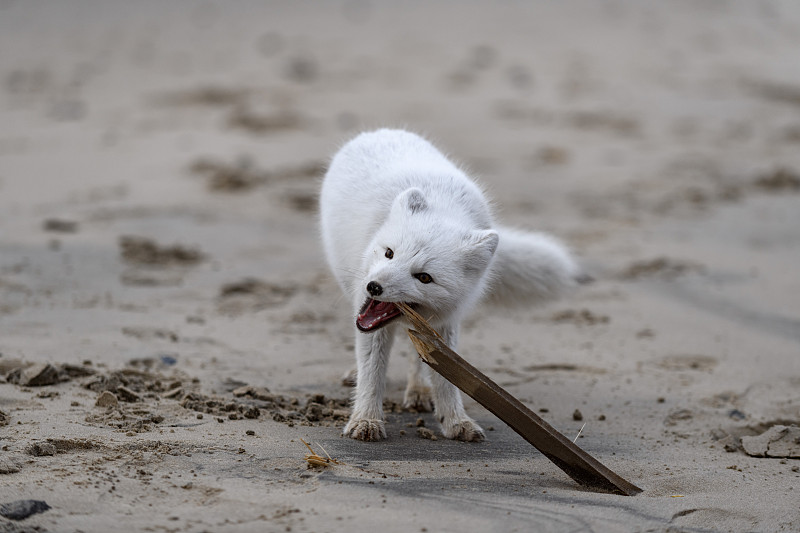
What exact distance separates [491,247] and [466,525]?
1.26 meters

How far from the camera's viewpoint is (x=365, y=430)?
3.51 m

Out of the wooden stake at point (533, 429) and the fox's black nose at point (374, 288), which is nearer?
the wooden stake at point (533, 429)

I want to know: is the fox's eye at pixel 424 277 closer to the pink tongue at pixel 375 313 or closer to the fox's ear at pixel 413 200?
the pink tongue at pixel 375 313

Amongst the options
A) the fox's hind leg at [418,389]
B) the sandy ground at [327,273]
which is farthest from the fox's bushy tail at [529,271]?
the fox's hind leg at [418,389]

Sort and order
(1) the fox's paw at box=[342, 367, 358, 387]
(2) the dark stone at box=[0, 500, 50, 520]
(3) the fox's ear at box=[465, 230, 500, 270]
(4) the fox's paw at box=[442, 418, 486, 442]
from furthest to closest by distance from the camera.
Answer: (1) the fox's paw at box=[342, 367, 358, 387]
(4) the fox's paw at box=[442, 418, 486, 442]
(3) the fox's ear at box=[465, 230, 500, 270]
(2) the dark stone at box=[0, 500, 50, 520]

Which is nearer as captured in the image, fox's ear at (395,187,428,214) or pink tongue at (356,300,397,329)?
pink tongue at (356,300,397,329)

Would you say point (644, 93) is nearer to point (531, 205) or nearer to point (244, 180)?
point (531, 205)

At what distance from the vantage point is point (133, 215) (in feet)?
22.4

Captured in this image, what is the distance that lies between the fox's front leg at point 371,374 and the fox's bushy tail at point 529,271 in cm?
78

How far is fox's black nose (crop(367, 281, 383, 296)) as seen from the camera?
125 inches

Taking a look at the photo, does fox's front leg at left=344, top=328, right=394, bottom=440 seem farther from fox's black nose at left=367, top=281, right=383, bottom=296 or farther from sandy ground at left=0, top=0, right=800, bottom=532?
fox's black nose at left=367, top=281, right=383, bottom=296

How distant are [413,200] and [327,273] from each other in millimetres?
2162

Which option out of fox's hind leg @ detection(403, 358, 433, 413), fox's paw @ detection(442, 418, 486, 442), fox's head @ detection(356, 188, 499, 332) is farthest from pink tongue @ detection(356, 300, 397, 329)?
fox's hind leg @ detection(403, 358, 433, 413)

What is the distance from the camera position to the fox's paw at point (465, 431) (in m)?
3.63
